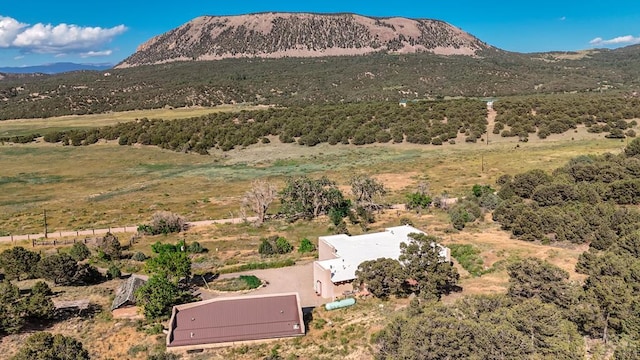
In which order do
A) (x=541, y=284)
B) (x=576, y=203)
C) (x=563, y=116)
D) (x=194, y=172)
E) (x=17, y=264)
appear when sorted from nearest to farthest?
(x=541, y=284)
(x=17, y=264)
(x=576, y=203)
(x=194, y=172)
(x=563, y=116)

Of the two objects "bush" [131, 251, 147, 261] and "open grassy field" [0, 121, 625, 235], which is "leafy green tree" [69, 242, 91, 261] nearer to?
"bush" [131, 251, 147, 261]

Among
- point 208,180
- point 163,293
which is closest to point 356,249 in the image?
point 163,293

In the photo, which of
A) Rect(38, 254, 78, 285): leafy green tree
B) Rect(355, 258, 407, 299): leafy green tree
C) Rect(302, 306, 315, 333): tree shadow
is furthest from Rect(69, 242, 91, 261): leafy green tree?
Rect(355, 258, 407, 299): leafy green tree

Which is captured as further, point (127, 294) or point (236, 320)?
point (127, 294)

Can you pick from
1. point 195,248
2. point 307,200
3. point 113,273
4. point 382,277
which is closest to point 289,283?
point 382,277

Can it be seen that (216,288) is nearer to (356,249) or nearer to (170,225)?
(356,249)

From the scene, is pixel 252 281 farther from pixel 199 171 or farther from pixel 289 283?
pixel 199 171

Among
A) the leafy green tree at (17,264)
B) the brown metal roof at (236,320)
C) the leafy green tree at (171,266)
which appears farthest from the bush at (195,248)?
the brown metal roof at (236,320)
